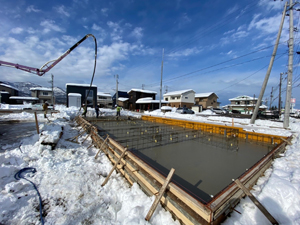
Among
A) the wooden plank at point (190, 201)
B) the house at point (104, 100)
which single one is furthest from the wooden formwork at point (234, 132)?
the house at point (104, 100)

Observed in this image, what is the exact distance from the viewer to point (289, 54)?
7691 millimetres

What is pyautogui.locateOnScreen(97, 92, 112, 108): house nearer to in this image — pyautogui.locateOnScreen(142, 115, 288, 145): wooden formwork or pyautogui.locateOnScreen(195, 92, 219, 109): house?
pyautogui.locateOnScreen(195, 92, 219, 109): house

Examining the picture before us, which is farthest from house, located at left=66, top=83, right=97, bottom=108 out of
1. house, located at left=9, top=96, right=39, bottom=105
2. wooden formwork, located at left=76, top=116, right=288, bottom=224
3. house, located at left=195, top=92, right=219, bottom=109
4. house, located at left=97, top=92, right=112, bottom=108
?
house, located at left=195, top=92, right=219, bottom=109

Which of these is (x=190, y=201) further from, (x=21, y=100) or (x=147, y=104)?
(x=21, y=100)

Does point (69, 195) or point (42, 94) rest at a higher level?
point (42, 94)

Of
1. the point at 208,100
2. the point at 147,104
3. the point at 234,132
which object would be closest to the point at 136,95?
the point at 147,104

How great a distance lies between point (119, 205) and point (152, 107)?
67.9ft

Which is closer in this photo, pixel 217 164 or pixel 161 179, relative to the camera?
pixel 161 179

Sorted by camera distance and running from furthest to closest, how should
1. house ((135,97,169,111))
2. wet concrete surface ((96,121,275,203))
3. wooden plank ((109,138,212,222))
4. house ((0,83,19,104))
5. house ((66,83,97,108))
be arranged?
house ((0,83,19,104))
house ((135,97,169,111))
house ((66,83,97,108))
wet concrete surface ((96,121,275,203))
wooden plank ((109,138,212,222))

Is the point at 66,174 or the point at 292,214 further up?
the point at 292,214

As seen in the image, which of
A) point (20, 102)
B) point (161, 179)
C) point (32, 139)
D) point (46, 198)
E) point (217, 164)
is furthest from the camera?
point (20, 102)

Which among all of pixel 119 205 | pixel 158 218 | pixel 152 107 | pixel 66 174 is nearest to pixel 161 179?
pixel 158 218

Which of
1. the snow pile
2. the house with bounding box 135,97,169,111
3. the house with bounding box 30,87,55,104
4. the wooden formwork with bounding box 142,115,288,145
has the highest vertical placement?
the house with bounding box 30,87,55,104

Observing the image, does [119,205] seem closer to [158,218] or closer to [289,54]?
[158,218]
